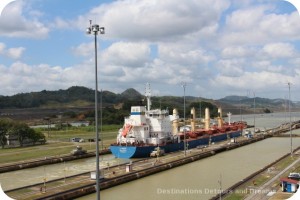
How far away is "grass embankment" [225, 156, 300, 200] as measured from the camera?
16.8 m

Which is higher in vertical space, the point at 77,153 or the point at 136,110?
the point at 136,110

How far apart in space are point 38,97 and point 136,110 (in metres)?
116

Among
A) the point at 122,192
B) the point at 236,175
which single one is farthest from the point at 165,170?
the point at 122,192

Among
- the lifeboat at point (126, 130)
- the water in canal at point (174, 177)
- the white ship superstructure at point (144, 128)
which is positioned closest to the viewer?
the water in canal at point (174, 177)

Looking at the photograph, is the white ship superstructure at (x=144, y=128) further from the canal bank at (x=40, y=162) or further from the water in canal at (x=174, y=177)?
the canal bank at (x=40, y=162)

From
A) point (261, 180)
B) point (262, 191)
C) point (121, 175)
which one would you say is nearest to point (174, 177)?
point (121, 175)

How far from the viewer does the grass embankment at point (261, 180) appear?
16825 mm

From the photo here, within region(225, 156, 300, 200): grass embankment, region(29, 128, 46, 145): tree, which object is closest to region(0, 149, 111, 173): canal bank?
region(29, 128, 46, 145): tree

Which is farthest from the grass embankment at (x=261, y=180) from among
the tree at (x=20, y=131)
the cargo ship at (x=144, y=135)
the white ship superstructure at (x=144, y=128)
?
the tree at (x=20, y=131)

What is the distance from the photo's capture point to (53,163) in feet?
102

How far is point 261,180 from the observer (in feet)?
65.2

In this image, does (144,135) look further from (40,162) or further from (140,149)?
(40,162)

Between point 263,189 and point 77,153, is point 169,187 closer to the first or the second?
point 263,189

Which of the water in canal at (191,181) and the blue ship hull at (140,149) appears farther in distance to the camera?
the blue ship hull at (140,149)
